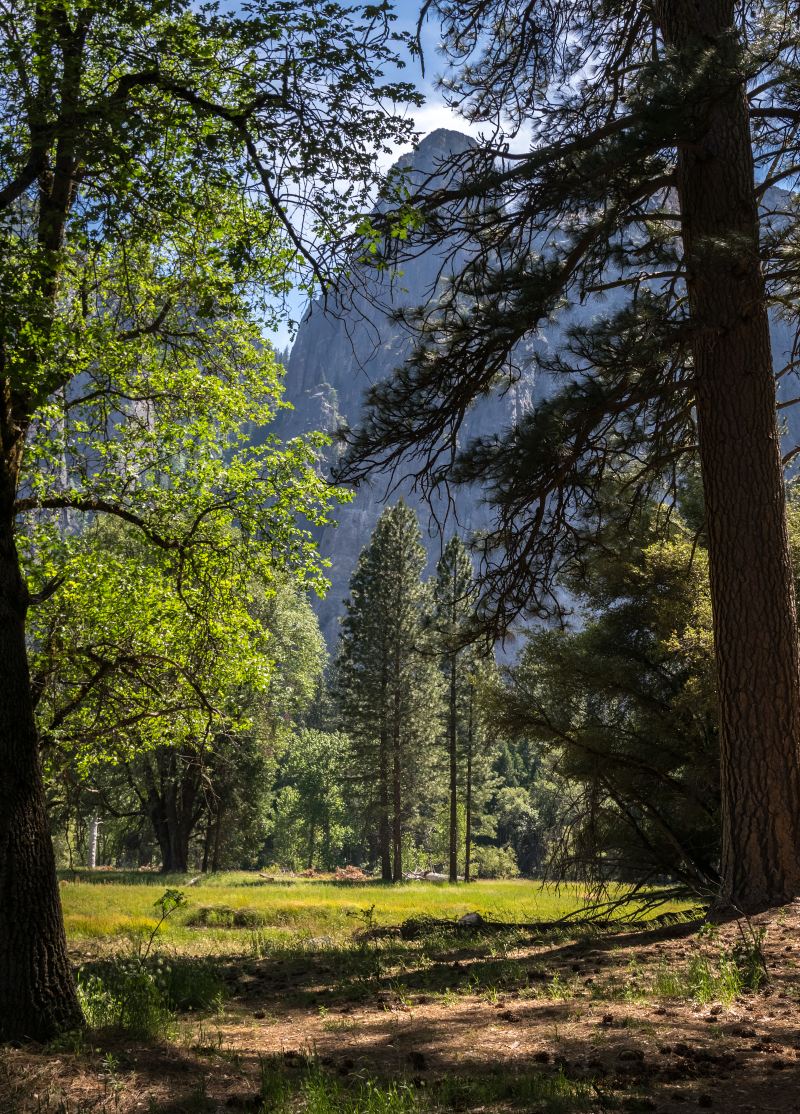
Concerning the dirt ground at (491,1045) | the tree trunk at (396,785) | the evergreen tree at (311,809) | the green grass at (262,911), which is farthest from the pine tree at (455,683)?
the evergreen tree at (311,809)

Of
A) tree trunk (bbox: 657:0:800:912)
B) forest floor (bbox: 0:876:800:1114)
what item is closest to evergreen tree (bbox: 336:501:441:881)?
tree trunk (bbox: 657:0:800:912)

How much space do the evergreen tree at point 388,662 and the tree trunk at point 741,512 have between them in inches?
992

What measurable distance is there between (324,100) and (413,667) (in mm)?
28861

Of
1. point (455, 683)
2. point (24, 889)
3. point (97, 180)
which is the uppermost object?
point (97, 180)

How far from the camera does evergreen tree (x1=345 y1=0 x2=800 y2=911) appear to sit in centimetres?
579

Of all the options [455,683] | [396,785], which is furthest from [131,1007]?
[455,683]

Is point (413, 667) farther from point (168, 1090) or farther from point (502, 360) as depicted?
point (168, 1090)

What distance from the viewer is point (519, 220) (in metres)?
6.54

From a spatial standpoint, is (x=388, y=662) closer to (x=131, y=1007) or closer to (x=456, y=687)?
(x=456, y=687)

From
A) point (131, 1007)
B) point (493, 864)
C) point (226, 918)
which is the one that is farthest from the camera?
point (493, 864)

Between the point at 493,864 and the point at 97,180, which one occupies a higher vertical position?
the point at 97,180

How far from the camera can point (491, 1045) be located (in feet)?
12.7

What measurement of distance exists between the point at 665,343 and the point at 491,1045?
4.54 metres

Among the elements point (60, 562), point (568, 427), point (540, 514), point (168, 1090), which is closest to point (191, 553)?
point (60, 562)
